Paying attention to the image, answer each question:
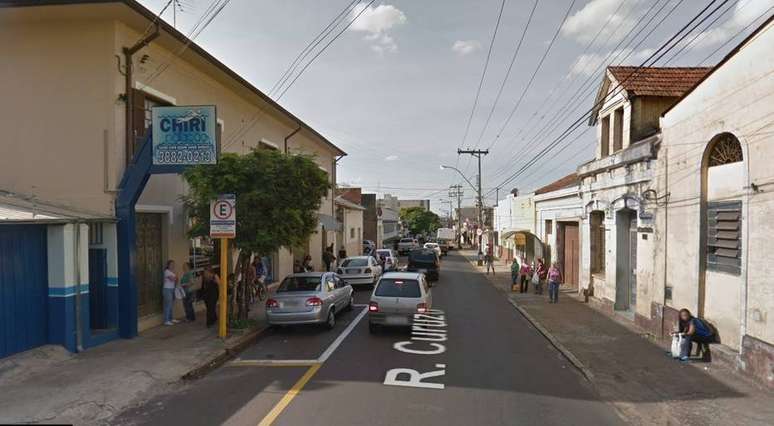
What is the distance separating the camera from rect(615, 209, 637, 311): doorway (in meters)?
14.6

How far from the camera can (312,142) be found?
2683 cm

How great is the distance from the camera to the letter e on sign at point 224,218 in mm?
10461

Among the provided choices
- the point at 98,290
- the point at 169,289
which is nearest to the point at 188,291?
the point at 169,289

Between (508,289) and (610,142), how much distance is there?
9.06m

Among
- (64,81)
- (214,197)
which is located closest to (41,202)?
(64,81)

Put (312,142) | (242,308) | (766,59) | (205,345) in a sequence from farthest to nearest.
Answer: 1. (312,142)
2. (242,308)
3. (205,345)
4. (766,59)

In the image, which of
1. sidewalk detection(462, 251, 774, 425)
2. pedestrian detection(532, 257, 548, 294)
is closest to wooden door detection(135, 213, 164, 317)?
sidewalk detection(462, 251, 774, 425)

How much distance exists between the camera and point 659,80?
47.4ft

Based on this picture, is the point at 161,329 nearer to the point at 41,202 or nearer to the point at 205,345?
the point at 205,345

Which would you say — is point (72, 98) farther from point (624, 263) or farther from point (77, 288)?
point (624, 263)

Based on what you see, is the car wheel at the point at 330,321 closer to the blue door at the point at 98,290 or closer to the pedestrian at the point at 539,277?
the blue door at the point at 98,290

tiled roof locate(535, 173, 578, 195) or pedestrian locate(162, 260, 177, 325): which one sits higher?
tiled roof locate(535, 173, 578, 195)

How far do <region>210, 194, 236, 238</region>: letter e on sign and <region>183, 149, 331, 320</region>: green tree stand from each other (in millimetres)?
225

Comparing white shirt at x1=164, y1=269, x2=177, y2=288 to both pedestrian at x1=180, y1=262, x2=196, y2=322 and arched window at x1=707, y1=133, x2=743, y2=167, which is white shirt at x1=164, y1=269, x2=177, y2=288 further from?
arched window at x1=707, y1=133, x2=743, y2=167
